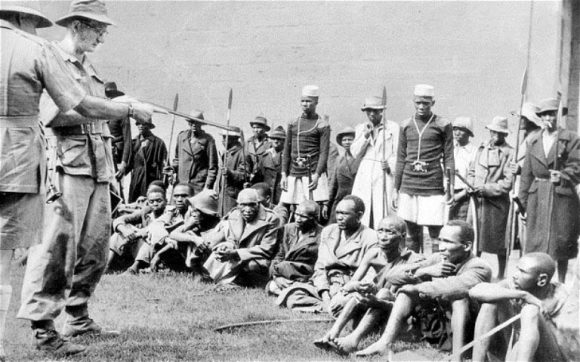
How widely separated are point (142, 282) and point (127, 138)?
3.61 metres

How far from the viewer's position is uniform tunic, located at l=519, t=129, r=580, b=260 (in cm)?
838

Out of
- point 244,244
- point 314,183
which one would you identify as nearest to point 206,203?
point 244,244

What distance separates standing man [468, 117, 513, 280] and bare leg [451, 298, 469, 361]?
3.70 meters

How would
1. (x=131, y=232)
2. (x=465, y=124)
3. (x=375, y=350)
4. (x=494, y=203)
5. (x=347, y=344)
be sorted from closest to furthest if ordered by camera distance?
(x=375, y=350)
(x=347, y=344)
(x=494, y=203)
(x=131, y=232)
(x=465, y=124)

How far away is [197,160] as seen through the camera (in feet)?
39.5

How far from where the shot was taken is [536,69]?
10.7 metres

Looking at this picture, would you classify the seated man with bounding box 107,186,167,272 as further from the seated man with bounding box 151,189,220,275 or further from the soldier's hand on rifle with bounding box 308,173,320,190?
the soldier's hand on rifle with bounding box 308,173,320,190

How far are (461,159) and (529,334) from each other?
5.62 m

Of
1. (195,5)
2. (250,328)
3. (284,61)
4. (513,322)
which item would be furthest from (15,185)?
(195,5)

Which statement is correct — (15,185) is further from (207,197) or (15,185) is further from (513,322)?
(207,197)

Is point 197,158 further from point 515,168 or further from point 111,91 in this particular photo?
point 515,168

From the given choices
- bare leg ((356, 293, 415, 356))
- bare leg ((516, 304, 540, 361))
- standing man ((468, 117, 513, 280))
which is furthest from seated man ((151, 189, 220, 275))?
bare leg ((516, 304, 540, 361))

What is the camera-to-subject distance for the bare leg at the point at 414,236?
9180 mm

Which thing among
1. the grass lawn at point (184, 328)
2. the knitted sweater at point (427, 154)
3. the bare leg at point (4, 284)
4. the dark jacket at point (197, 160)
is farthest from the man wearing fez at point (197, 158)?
the bare leg at point (4, 284)
